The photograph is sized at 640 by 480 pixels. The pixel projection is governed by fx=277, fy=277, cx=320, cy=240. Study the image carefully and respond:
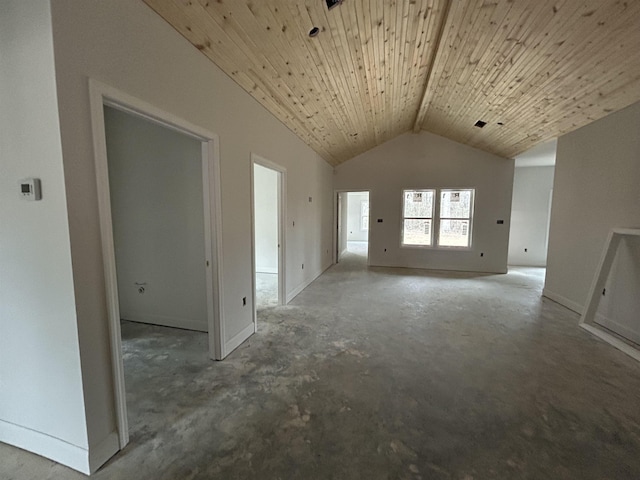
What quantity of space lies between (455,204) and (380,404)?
5.79 m

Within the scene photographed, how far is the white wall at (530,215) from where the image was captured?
277 inches

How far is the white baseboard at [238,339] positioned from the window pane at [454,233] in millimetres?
5266

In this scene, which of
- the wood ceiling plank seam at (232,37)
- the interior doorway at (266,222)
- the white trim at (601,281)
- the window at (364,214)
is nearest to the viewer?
the wood ceiling plank seam at (232,37)

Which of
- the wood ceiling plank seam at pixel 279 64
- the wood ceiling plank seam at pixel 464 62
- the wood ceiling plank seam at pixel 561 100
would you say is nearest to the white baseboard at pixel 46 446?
the wood ceiling plank seam at pixel 279 64

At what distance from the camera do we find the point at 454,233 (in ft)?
21.7

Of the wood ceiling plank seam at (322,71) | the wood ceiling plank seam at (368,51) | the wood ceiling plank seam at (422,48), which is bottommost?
the wood ceiling plank seam at (322,71)

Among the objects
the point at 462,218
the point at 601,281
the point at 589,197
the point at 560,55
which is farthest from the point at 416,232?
the point at 560,55

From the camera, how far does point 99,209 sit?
139 centimetres

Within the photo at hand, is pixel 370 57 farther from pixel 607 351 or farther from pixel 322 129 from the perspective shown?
pixel 607 351

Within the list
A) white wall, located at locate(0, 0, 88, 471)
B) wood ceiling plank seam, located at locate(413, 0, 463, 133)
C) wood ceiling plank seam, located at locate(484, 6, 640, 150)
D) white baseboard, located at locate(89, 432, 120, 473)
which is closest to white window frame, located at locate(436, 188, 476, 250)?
wood ceiling plank seam, located at locate(413, 0, 463, 133)

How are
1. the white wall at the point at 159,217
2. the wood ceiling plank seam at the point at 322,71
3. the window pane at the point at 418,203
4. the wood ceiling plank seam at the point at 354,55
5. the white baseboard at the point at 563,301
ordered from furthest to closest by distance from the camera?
1. the window pane at the point at 418,203
2. the white baseboard at the point at 563,301
3. the white wall at the point at 159,217
4. the wood ceiling plank seam at the point at 354,55
5. the wood ceiling plank seam at the point at 322,71

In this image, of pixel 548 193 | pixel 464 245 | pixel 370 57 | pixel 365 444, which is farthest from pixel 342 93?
pixel 548 193

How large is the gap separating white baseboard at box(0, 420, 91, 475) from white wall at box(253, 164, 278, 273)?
4.97 meters

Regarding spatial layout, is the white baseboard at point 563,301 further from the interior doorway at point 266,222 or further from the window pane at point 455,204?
the interior doorway at point 266,222
